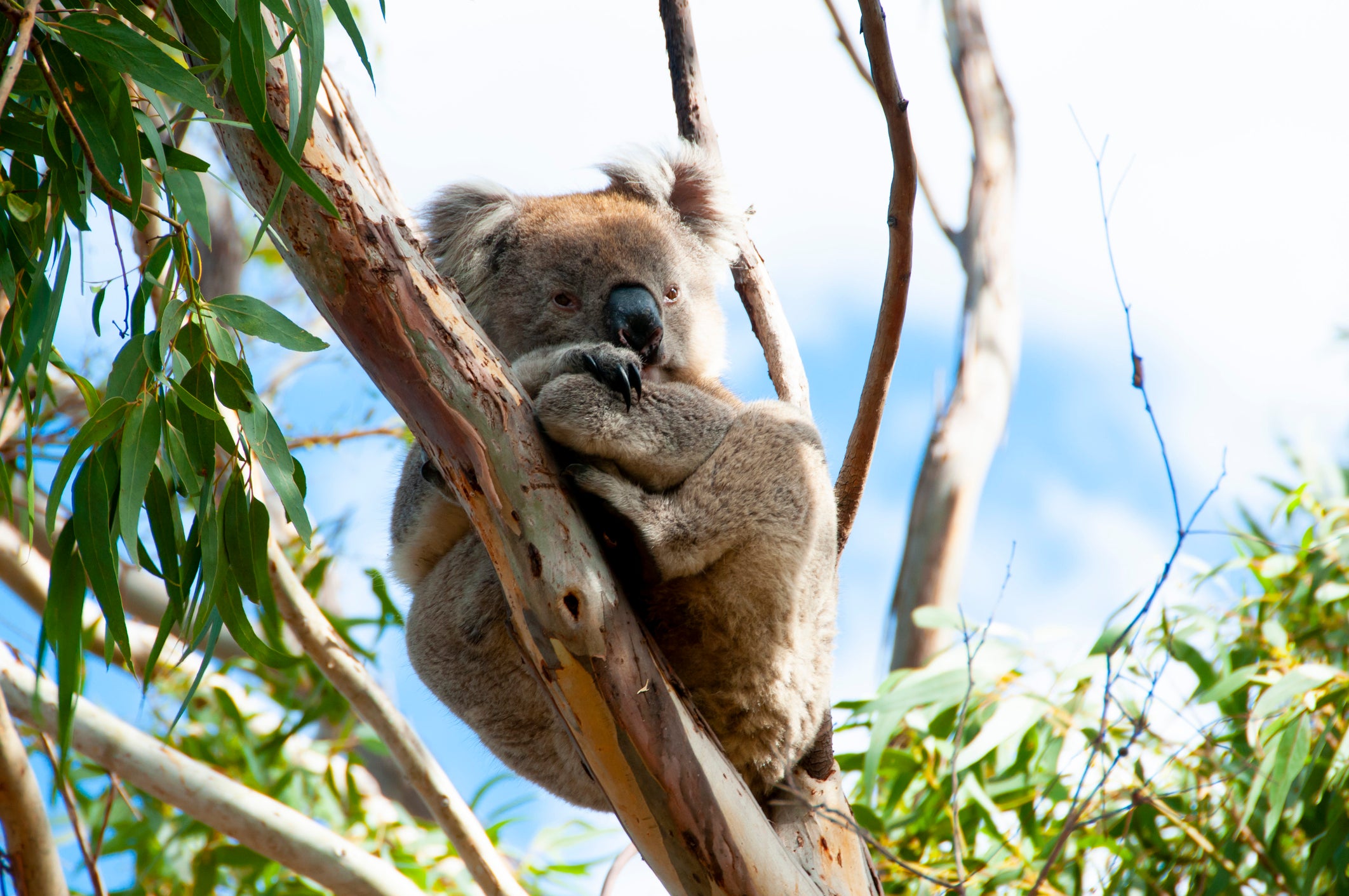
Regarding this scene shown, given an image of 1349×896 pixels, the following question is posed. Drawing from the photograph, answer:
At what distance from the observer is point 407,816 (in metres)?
4.51

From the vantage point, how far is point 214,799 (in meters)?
2.82

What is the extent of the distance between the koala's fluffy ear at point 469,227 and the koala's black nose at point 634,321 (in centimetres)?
33

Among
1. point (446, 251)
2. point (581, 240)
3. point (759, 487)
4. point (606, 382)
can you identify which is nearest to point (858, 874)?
point (759, 487)

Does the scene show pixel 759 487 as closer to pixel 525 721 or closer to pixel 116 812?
pixel 525 721

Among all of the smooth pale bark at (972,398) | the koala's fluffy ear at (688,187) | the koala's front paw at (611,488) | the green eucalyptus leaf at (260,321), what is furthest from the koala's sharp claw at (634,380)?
the smooth pale bark at (972,398)

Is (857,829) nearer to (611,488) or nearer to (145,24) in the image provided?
(611,488)

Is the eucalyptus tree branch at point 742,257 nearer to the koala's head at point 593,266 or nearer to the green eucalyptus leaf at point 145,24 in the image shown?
the koala's head at point 593,266

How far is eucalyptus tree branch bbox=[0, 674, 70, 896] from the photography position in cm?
236

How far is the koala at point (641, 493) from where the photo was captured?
167 cm

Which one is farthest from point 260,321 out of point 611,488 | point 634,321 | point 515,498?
point 634,321

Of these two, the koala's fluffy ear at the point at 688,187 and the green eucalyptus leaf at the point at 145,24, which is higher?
the koala's fluffy ear at the point at 688,187

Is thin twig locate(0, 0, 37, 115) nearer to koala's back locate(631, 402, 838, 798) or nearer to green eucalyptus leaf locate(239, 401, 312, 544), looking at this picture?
green eucalyptus leaf locate(239, 401, 312, 544)

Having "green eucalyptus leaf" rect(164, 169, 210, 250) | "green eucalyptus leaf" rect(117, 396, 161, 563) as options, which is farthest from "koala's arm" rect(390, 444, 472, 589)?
"green eucalyptus leaf" rect(164, 169, 210, 250)

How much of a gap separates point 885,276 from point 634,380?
0.54 m
